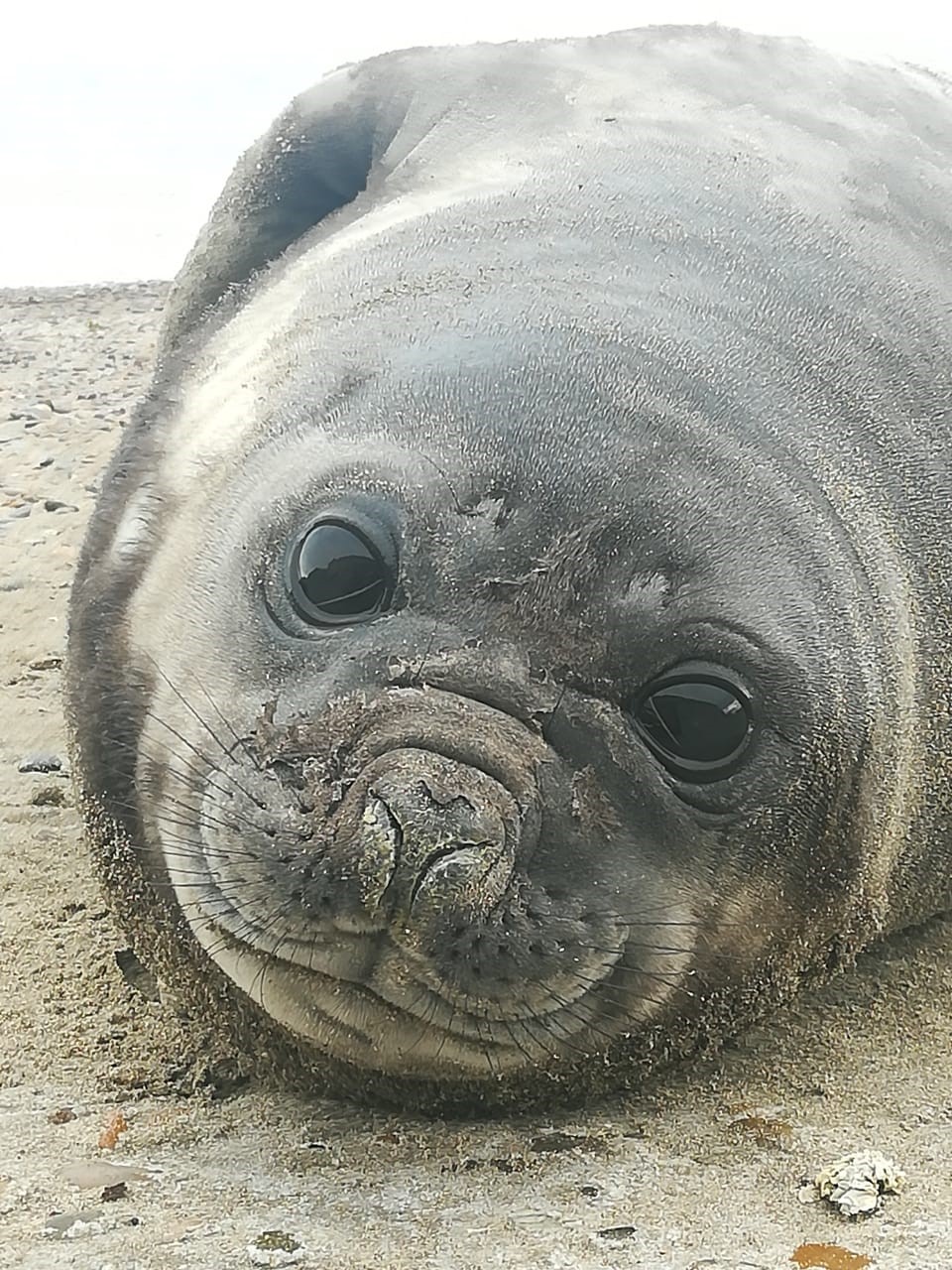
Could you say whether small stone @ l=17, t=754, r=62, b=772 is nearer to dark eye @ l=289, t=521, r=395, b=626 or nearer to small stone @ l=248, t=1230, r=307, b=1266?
dark eye @ l=289, t=521, r=395, b=626

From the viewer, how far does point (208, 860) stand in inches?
93.5

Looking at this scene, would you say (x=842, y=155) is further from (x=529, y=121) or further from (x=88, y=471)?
(x=88, y=471)

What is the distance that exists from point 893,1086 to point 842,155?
179 cm

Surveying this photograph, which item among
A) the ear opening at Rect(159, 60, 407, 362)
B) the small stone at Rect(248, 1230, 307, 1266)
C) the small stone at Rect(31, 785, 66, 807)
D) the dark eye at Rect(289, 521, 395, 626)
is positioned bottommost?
the small stone at Rect(248, 1230, 307, 1266)


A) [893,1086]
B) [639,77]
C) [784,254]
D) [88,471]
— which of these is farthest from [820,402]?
[88,471]

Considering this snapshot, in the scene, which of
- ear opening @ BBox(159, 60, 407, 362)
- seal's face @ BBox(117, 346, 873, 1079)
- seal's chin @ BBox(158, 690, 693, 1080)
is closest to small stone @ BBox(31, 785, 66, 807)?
ear opening @ BBox(159, 60, 407, 362)

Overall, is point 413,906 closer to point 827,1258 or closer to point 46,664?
point 827,1258

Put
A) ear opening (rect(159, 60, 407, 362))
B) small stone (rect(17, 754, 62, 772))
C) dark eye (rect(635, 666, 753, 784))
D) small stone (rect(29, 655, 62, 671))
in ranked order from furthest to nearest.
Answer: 1. small stone (rect(29, 655, 62, 671))
2. small stone (rect(17, 754, 62, 772))
3. ear opening (rect(159, 60, 407, 362))
4. dark eye (rect(635, 666, 753, 784))

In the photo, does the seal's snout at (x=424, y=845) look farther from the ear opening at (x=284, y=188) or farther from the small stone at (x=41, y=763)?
the small stone at (x=41, y=763)

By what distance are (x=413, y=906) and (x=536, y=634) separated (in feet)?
1.34

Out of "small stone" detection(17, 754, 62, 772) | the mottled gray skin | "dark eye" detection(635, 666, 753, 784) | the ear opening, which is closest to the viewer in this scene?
the mottled gray skin

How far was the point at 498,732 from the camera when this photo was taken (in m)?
2.26

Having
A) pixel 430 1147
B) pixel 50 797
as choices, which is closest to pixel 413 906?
pixel 430 1147

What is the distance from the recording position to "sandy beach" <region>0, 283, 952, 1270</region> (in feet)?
6.84
